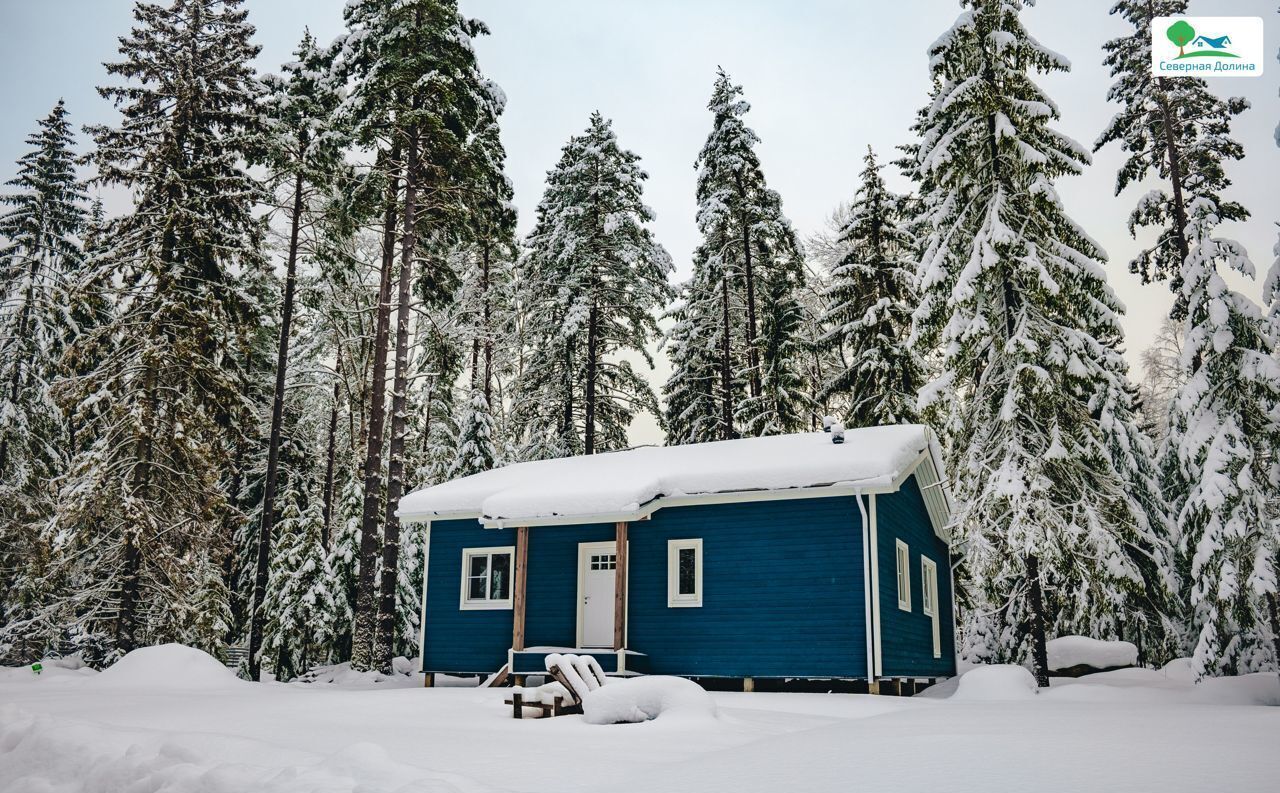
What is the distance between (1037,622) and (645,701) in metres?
10.1

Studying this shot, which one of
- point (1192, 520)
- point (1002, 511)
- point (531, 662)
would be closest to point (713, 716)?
point (531, 662)

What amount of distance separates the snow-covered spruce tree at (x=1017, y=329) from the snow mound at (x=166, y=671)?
14.7 m

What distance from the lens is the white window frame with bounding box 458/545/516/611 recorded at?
1880 centimetres

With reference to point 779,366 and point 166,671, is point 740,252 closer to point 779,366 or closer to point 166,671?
point 779,366

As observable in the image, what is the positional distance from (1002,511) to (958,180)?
6772mm

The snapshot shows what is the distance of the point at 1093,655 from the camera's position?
Answer: 75.2 ft

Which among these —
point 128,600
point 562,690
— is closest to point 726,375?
point 128,600

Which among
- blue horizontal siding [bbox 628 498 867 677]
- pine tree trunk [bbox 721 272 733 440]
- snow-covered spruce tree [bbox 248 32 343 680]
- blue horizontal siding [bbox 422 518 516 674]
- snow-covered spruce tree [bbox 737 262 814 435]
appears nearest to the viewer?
blue horizontal siding [bbox 628 498 867 677]

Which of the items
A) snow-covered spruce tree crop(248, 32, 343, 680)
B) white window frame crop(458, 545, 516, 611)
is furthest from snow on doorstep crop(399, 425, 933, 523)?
snow-covered spruce tree crop(248, 32, 343, 680)

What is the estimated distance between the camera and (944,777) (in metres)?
6.05

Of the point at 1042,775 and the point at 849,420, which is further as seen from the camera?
the point at 849,420

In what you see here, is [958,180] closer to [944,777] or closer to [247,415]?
[944,777]

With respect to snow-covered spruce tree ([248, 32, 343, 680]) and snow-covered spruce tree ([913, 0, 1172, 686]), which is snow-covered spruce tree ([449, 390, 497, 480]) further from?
snow-covered spruce tree ([913, 0, 1172, 686])

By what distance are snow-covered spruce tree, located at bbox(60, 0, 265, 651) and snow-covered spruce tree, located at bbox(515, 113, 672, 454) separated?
10.2 metres
